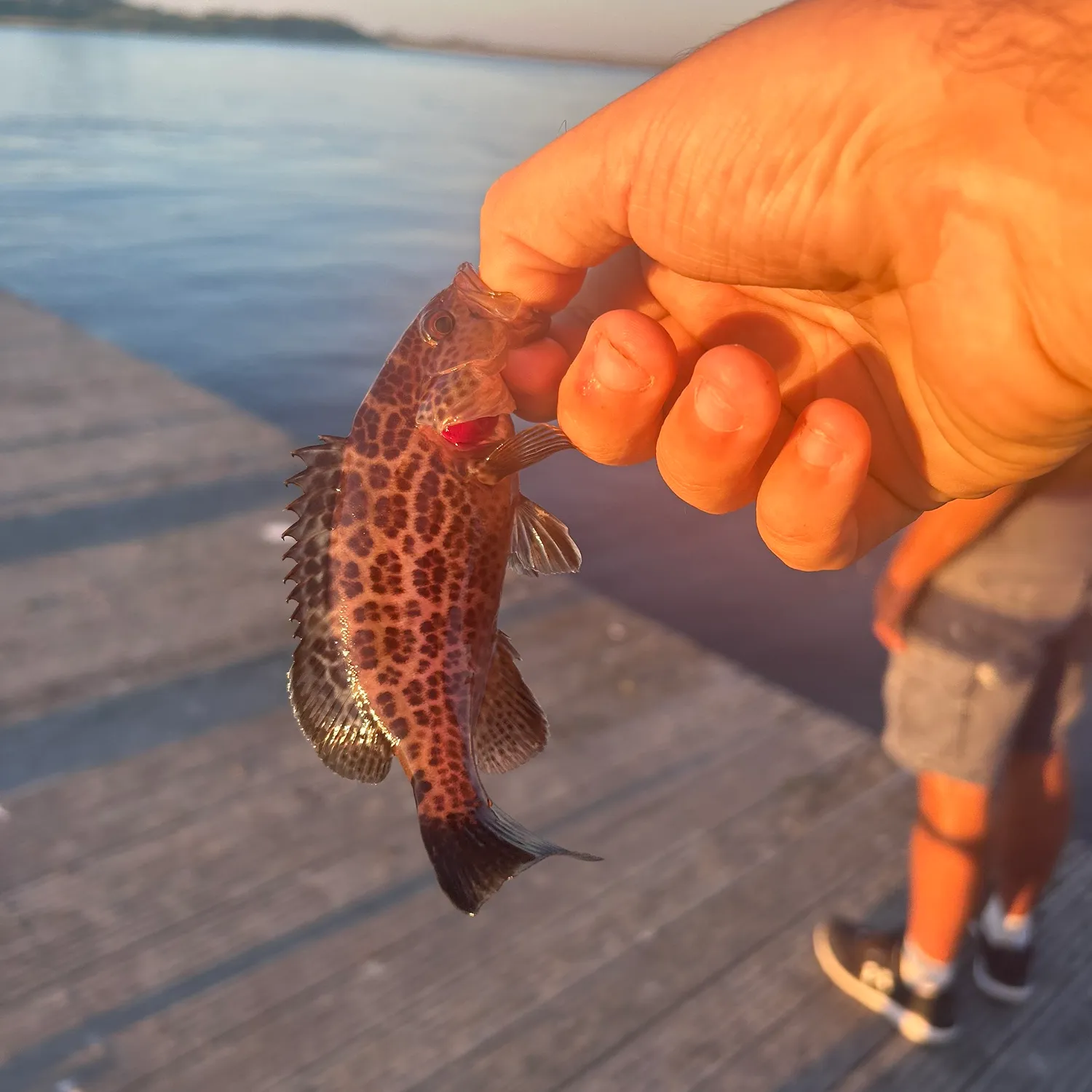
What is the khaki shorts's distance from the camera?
3154mm

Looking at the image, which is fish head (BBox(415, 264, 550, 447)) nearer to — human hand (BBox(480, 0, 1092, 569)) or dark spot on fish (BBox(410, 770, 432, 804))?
human hand (BBox(480, 0, 1092, 569))

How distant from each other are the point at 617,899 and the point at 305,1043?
1389 mm

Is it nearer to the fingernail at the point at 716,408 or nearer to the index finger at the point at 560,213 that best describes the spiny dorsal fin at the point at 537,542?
the fingernail at the point at 716,408

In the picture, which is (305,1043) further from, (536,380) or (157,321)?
(157,321)

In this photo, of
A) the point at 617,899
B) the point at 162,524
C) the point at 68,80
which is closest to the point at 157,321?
the point at 162,524

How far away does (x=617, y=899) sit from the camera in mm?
4027

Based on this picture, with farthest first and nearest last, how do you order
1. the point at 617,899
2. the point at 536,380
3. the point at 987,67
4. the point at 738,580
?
the point at 738,580 < the point at 617,899 < the point at 536,380 < the point at 987,67

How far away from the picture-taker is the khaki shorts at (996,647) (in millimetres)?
3154

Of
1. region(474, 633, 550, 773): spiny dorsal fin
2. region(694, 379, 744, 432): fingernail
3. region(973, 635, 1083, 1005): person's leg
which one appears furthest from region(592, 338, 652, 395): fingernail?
region(973, 635, 1083, 1005): person's leg

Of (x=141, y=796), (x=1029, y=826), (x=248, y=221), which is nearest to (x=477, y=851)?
(x=1029, y=826)

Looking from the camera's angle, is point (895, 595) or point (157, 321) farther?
point (157, 321)

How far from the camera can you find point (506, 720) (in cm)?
203

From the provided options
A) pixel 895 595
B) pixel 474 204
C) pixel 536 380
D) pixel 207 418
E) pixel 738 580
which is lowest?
pixel 474 204

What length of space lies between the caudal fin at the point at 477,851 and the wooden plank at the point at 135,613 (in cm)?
368
